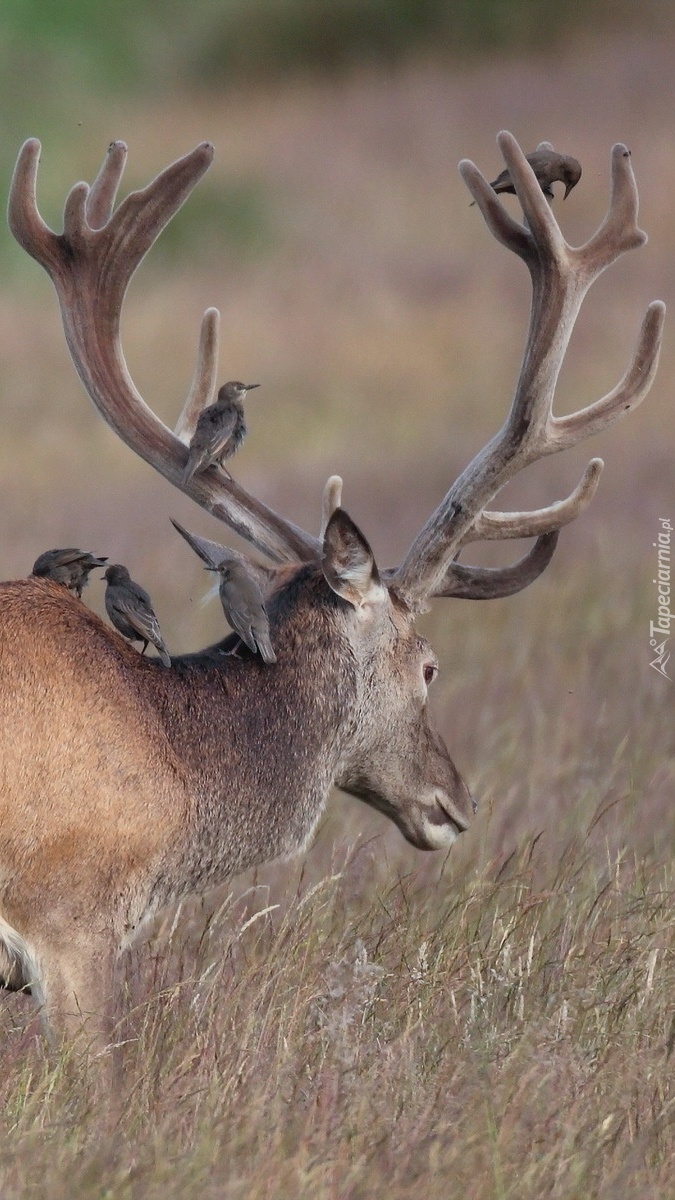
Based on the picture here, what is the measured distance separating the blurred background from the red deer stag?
1.36 feet

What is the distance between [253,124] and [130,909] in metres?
30.1

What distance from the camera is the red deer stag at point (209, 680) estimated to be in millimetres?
3973

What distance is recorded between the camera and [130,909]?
4.07 meters

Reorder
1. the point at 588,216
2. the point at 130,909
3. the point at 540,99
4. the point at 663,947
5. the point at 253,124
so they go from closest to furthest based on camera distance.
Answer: the point at 130,909, the point at 663,947, the point at 588,216, the point at 540,99, the point at 253,124

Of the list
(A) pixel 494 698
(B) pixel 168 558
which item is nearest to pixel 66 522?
(B) pixel 168 558

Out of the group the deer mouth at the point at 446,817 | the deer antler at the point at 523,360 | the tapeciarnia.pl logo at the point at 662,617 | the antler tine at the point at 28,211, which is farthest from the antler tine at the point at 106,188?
the tapeciarnia.pl logo at the point at 662,617

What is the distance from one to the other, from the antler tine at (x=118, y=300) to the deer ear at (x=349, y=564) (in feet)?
1.58

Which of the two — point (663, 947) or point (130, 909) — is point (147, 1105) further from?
point (663, 947)

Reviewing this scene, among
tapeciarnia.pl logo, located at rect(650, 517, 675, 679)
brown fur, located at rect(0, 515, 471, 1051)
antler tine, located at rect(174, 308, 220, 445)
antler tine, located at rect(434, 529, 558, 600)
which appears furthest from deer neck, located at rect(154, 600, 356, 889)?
tapeciarnia.pl logo, located at rect(650, 517, 675, 679)

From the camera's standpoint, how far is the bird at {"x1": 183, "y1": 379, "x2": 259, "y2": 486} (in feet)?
16.8

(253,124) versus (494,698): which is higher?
(253,124)

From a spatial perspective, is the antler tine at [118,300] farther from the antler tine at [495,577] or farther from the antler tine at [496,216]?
the antler tine at [496,216]

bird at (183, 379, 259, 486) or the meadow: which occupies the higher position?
Answer: bird at (183, 379, 259, 486)

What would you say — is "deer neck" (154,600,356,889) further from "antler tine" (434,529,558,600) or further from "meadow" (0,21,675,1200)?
"antler tine" (434,529,558,600)
